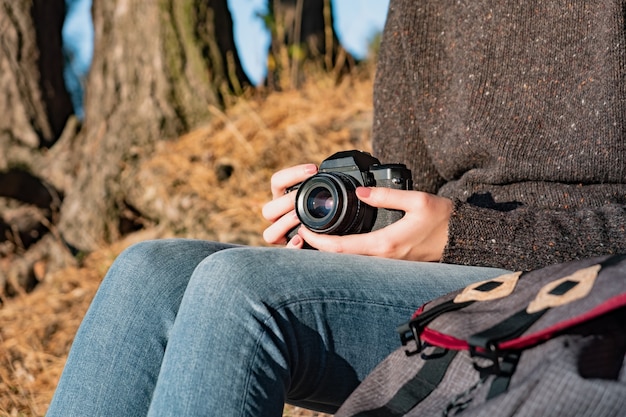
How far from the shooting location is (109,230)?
136 inches

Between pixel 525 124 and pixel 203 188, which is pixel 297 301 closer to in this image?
pixel 525 124

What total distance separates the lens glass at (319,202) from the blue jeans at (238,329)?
172 mm

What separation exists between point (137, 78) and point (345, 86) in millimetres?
1031

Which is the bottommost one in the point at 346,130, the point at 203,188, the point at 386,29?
the point at 203,188

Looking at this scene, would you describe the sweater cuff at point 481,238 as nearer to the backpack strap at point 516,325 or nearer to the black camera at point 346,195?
the black camera at point 346,195

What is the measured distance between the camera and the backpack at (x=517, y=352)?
0.71 meters

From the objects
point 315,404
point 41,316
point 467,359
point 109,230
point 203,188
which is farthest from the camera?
point 109,230

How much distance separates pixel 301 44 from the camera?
4.14 metres

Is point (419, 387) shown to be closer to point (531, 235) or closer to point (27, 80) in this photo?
point (531, 235)

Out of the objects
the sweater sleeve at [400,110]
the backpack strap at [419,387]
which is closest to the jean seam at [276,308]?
the backpack strap at [419,387]

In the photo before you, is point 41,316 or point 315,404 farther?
point 41,316

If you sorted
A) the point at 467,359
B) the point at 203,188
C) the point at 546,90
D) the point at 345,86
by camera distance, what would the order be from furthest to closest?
the point at 345,86 < the point at 203,188 < the point at 546,90 < the point at 467,359

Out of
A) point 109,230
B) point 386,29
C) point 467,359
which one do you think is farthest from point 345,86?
point 467,359

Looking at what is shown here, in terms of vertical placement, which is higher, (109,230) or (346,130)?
(346,130)
